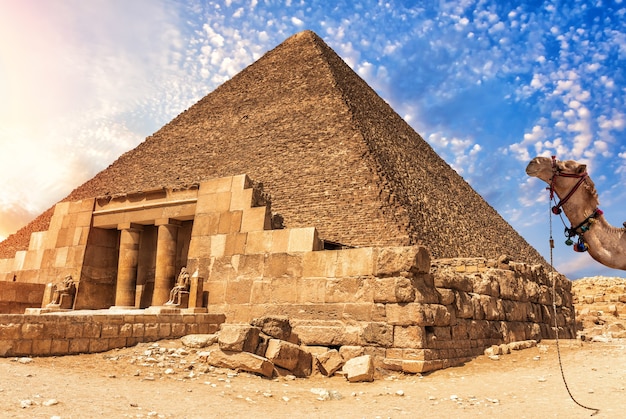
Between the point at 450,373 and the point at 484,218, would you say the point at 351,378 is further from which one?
the point at 484,218

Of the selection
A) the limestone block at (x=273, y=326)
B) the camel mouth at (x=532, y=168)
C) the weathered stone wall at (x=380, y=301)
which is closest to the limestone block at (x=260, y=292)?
the weathered stone wall at (x=380, y=301)


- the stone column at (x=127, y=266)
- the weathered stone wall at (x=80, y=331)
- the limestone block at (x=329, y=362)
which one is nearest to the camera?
the weathered stone wall at (x=80, y=331)

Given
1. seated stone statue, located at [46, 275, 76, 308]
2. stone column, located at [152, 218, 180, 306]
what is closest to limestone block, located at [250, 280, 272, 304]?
stone column, located at [152, 218, 180, 306]

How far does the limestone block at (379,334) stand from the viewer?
243 inches

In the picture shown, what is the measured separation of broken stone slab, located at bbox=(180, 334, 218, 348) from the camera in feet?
20.3

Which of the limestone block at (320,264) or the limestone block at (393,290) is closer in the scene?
the limestone block at (393,290)

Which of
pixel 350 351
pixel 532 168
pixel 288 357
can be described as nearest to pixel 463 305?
pixel 350 351

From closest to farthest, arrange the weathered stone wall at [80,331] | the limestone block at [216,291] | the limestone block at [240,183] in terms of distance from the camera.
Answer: the weathered stone wall at [80,331] < the limestone block at [216,291] < the limestone block at [240,183]

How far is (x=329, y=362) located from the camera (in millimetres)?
6047

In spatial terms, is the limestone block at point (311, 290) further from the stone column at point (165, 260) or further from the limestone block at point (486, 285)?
the stone column at point (165, 260)

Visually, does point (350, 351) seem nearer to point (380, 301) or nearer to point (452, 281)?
point (380, 301)

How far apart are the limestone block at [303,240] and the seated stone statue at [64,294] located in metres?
3.55

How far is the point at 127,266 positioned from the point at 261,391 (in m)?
4.83

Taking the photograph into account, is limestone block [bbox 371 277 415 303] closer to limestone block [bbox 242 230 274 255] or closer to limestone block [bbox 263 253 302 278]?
limestone block [bbox 263 253 302 278]
